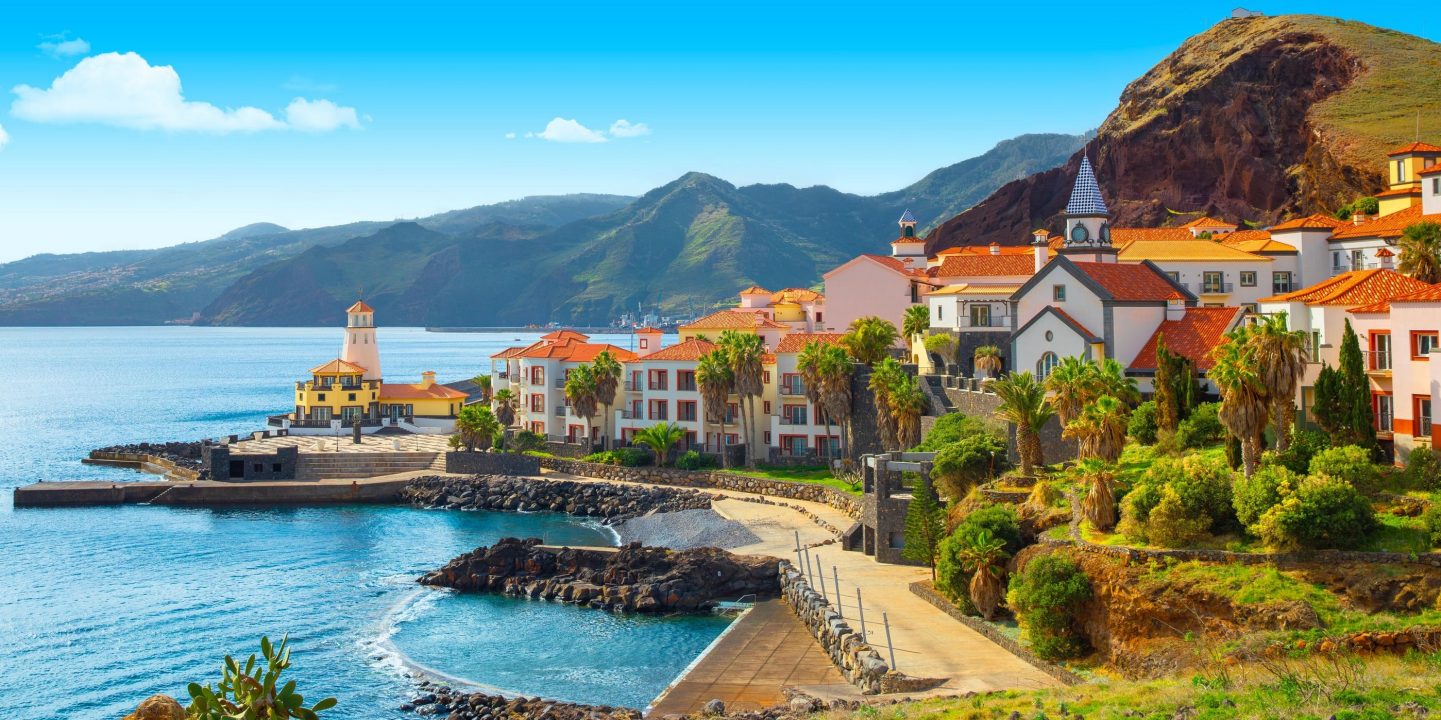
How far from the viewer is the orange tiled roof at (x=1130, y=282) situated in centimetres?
5784

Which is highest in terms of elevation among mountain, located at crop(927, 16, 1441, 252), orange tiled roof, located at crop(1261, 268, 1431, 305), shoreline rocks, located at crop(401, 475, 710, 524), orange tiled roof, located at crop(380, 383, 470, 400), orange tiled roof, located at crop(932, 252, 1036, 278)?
mountain, located at crop(927, 16, 1441, 252)

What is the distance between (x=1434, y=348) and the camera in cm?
3875

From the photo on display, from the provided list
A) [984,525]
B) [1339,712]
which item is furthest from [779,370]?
[1339,712]

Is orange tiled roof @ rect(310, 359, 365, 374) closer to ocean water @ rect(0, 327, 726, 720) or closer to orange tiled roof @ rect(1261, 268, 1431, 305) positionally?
ocean water @ rect(0, 327, 726, 720)

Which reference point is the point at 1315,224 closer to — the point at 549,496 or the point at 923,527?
the point at 923,527

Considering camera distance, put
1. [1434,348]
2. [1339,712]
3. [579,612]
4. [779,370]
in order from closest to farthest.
Result: [1339,712], [1434,348], [579,612], [779,370]

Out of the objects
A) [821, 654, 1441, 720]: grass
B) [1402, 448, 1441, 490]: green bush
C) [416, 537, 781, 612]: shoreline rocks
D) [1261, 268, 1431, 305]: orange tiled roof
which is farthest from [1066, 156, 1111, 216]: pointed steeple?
[821, 654, 1441, 720]: grass

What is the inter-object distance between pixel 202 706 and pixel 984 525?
26.3 meters

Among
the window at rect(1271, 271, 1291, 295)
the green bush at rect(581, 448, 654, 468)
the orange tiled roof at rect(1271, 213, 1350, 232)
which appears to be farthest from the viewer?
the green bush at rect(581, 448, 654, 468)

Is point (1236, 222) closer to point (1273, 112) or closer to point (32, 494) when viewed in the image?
point (1273, 112)

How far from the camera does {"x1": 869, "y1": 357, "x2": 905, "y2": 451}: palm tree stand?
6794 centimetres

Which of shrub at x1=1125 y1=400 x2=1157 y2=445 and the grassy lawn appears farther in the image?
the grassy lawn

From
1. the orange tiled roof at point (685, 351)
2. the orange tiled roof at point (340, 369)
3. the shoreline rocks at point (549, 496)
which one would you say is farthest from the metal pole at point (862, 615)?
the orange tiled roof at point (340, 369)

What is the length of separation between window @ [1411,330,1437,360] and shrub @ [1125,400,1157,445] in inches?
486
